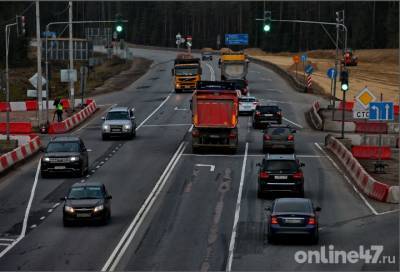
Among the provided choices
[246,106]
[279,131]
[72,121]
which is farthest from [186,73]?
[279,131]

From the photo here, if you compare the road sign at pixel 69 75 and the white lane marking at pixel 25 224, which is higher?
the road sign at pixel 69 75

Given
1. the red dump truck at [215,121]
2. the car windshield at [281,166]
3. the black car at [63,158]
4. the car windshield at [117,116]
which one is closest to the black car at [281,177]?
the car windshield at [281,166]

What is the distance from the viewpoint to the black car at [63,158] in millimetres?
40594

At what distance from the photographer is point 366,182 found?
125 feet

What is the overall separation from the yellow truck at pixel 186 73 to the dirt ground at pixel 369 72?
43.5 ft

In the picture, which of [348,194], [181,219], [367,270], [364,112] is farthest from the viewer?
[364,112]

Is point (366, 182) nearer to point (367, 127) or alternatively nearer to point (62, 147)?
point (62, 147)

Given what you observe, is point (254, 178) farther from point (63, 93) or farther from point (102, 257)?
point (63, 93)

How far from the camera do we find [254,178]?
41125 millimetres

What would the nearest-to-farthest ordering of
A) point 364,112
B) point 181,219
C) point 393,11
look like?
point 181,219 → point 364,112 → point 393,11

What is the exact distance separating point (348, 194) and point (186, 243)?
11.6 metres

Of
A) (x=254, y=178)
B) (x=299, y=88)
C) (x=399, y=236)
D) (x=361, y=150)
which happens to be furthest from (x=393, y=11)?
(x=399, y=236)

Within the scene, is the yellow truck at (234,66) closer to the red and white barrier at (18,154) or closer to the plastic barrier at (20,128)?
the plastic barrier at (20,128)

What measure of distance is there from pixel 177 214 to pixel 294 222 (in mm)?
7223
